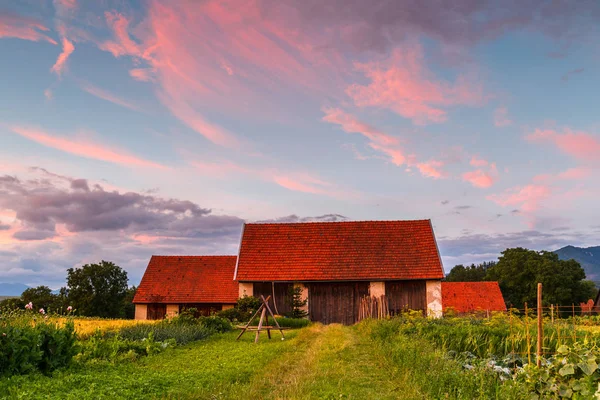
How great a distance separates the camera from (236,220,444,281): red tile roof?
32375 millimetres

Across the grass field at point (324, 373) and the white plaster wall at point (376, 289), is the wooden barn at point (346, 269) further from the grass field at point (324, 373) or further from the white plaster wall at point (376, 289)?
the grass field at point (324, 373)

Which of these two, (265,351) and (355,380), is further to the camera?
(265,351)

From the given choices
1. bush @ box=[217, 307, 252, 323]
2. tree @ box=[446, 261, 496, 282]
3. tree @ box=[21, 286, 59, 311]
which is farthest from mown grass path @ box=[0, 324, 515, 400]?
tree @ box=[446, 261, 496, 282]

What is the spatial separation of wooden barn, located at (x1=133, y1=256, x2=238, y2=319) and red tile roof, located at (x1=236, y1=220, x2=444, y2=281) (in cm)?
449

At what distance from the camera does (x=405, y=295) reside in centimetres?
3206

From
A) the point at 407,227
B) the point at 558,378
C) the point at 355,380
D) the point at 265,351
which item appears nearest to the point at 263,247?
the point at 407,227

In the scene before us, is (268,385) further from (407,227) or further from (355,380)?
(407,227)

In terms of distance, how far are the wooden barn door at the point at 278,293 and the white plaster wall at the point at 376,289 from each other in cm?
509

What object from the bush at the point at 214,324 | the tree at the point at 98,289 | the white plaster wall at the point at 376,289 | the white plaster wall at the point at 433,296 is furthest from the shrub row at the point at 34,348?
the tree at the point at 98,289

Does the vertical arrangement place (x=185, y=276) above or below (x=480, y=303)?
above

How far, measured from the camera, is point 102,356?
534 inches

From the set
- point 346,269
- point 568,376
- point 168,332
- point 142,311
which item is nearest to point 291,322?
point 346,269

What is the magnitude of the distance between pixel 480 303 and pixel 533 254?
2123 centimetres

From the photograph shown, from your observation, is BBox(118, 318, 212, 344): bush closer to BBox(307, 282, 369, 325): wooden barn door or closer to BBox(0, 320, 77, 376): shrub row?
BBox(0, 320, 77, 376): shrub row
